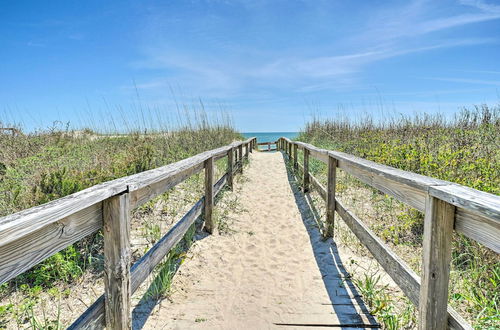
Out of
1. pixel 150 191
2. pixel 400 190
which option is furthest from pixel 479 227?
pixel 150 191

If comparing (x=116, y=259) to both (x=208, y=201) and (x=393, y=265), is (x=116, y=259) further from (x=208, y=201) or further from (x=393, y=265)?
(x=208, y=201)

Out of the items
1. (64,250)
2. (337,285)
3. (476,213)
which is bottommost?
(337,285)

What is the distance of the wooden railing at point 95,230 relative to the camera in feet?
3.47

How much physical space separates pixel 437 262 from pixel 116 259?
68.0 inches

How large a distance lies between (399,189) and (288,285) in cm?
147

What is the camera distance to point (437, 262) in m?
1.55

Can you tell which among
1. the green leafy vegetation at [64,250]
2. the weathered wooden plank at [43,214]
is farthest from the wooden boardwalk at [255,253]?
the green leafy vegetation at [64,250]

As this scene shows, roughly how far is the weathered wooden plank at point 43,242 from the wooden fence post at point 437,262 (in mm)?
1743

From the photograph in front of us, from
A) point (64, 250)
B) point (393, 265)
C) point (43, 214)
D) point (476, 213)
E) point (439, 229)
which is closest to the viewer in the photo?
point (43, 214)

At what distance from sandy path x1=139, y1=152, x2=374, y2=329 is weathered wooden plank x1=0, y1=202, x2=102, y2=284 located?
1201mm

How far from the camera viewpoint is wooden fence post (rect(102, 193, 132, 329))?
1.69 m

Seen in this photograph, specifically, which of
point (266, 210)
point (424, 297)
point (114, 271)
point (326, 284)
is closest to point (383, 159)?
point (266, 210)

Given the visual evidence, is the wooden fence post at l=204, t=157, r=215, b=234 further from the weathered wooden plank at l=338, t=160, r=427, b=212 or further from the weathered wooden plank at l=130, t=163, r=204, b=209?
the weathered wooden plank at l=338, t=160, r=427, b=212

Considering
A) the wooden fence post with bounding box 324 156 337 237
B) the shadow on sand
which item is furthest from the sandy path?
the wooden fence post with bounding box 324 156 337 237
